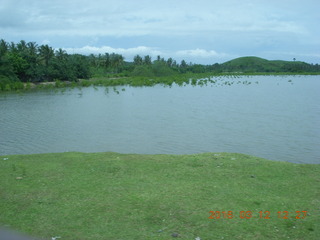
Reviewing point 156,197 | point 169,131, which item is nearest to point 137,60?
point 169,131

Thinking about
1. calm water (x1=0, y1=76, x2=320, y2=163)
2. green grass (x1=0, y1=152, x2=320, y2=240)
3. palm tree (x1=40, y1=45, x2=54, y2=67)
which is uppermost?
palm tree (x1=40, y1=45, x2=54, y2=67)

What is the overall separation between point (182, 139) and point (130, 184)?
8548 mm

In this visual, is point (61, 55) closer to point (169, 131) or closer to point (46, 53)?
point (46, 53)

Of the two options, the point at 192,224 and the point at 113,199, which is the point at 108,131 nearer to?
the point at 113,199

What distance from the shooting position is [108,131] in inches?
683

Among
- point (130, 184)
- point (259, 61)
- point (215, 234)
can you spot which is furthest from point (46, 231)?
point (259, 61)

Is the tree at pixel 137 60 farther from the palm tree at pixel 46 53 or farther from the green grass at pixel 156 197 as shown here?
the green grass at pixel 156 197

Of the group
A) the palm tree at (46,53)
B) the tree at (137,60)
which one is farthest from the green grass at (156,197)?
the tree at (137,60)

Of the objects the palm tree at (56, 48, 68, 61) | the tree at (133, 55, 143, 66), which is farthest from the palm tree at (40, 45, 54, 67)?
the tree at (133, 55, 143, 66)
